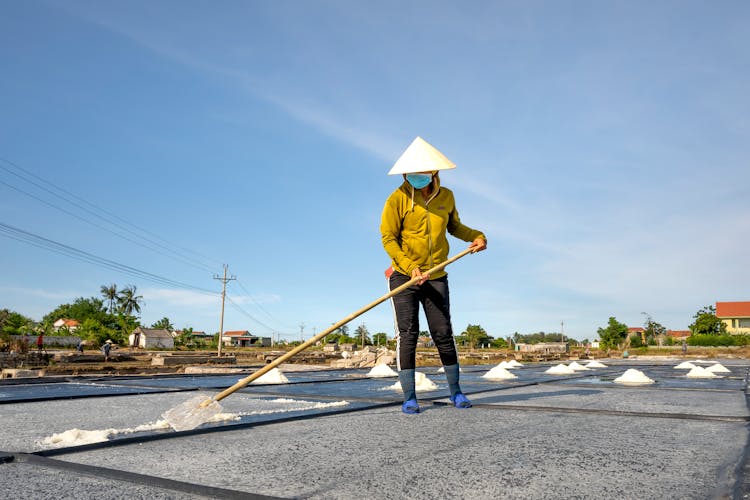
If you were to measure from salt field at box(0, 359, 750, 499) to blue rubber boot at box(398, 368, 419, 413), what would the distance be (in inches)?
4.0

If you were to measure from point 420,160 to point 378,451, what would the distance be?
2236mm

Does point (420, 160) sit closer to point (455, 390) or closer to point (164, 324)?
point (455, 390)

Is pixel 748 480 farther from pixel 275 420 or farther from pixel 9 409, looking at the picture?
pixel 9 409

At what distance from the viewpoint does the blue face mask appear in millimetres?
3969

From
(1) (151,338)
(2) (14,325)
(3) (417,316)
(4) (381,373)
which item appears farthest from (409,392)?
(1) (151,338)

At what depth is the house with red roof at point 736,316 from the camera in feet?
274

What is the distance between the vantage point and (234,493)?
1.65m

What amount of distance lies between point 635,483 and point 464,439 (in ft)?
2.96

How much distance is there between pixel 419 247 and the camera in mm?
4020

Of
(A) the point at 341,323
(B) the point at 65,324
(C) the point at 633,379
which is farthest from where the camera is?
(B) the point at 65,324

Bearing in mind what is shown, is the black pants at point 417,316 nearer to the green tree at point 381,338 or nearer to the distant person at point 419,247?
the distant person at point 419,247

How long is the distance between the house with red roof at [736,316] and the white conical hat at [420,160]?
95838 millimetres

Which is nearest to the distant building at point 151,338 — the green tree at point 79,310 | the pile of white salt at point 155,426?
the green tree at point 79,310

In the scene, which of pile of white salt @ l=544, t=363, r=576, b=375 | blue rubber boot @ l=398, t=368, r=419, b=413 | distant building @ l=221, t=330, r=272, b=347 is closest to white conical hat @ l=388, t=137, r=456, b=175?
blue rubber boot @ l=398, t=368, r=419, b=413
